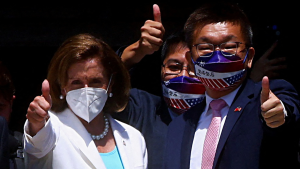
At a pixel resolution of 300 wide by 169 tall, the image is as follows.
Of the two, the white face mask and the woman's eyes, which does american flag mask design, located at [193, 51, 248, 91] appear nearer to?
the white face mask

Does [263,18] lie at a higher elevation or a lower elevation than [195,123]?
higher

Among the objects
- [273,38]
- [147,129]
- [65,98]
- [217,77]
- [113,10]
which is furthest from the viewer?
[113,10]

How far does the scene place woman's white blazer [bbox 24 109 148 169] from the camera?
3115 mm

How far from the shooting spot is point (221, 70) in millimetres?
3225

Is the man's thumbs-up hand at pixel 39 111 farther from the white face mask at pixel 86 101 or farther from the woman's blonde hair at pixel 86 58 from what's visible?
the woman's blonde hair at pixel 86 58

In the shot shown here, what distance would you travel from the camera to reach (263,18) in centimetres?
469

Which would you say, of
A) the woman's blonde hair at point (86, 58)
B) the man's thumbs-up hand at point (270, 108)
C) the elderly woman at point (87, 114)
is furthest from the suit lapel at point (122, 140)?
the man's thumbs-up hand at point (270, 108)

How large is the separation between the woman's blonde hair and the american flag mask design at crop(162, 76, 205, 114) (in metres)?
0.31

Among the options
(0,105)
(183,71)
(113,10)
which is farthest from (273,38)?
(0,105)

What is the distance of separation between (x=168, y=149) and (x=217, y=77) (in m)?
0.55

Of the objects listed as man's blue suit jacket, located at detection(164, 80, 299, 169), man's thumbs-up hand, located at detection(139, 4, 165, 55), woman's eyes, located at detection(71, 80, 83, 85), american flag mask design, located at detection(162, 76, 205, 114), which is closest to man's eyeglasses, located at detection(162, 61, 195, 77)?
american flag mask design, located at detection(162, 76, 205, 114)

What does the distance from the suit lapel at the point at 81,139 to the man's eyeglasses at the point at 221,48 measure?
0.85 metres

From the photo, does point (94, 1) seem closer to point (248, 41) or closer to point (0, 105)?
point (0, 105)

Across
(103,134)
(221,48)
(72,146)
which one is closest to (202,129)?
(221,48)
